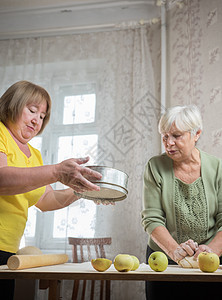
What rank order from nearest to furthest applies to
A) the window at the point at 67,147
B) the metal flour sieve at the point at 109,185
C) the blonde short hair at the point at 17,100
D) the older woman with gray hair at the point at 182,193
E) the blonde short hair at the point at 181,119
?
the metal flour sieve at the point at 109,185 < the blonde short hair at the point at 17,100 < the older woman with gray hair at the point at 182,193 < the blonde short hair at the point at 181,119 < the window at the point at 67,147

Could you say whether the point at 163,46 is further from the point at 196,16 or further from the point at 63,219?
the point at 63,219

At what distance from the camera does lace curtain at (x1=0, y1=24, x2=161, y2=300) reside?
9.00 ft

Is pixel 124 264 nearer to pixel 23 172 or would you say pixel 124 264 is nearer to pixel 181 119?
pixel 23 172

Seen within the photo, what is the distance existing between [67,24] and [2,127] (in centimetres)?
244

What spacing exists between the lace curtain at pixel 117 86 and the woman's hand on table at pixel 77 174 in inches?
70.1

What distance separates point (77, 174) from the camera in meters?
1.01

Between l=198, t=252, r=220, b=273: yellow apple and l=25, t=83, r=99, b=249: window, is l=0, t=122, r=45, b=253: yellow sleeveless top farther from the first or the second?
l=25, t=83, r=99, b=249: window

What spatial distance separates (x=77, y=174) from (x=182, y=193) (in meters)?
0.71

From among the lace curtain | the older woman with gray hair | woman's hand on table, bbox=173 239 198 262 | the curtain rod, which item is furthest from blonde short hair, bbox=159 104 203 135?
the curtain rod

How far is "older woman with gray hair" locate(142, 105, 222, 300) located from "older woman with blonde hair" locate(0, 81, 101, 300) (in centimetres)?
41

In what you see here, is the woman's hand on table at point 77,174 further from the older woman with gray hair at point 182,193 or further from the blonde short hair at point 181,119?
the blonde short hair at point 181,119

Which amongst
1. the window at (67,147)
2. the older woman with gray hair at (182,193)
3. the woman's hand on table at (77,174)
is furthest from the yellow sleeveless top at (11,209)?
the window at (67,147)

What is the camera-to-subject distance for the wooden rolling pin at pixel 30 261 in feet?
3.12

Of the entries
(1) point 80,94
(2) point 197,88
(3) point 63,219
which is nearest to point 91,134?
(1) point 80,94
